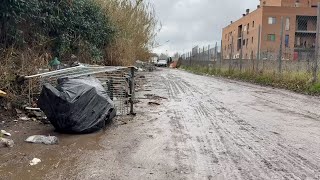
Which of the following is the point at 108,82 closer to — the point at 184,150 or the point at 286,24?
the point at 184,150

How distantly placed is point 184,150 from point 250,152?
2.83 feet

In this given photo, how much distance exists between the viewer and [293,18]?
232ft

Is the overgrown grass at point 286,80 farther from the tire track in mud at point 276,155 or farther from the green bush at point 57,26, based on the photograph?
the tire track in mud at point 276,155

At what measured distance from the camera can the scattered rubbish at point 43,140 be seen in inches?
226

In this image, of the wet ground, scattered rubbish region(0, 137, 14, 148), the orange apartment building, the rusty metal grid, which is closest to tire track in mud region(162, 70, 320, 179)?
the wet ground

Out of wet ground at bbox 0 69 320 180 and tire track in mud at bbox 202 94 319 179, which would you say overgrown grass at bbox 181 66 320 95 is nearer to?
wet ground at bbox 0 69 320 180

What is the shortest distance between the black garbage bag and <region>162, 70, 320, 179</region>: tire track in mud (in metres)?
1.78

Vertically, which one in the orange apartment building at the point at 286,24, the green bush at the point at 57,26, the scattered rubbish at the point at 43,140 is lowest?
the scattered rubbish at the point at 43,140

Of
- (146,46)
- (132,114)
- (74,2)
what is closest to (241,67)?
(146,46)

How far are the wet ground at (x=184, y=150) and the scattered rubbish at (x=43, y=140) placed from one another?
12 cm

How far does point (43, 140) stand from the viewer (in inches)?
227

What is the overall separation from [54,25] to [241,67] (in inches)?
652

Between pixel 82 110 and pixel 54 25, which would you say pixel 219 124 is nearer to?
pixel 82 110

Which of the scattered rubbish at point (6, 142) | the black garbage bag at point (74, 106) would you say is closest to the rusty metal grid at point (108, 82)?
the black garbage bag at point (74, 106)
